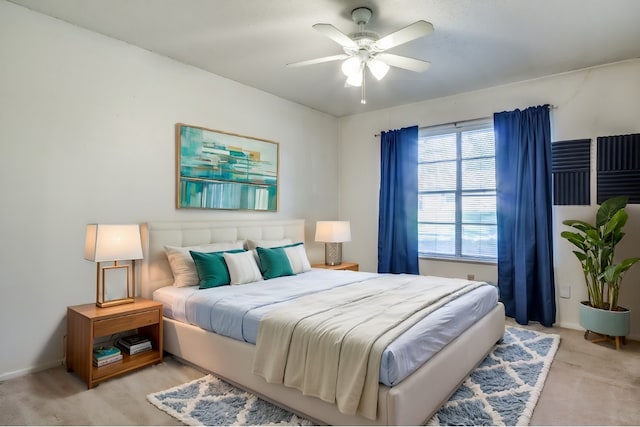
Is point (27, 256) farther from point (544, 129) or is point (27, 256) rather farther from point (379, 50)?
point (544, 129)

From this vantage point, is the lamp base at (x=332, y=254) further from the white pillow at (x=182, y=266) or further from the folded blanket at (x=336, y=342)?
the folded blanket at (x=336, y=342)

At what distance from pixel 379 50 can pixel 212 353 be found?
2.61 metres

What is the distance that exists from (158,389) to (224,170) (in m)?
2.26

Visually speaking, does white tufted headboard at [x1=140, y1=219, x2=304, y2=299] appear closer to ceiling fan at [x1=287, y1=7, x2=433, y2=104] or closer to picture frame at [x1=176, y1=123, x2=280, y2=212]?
picture frame at [x1=176, y1=123, x2=280, y2=212]

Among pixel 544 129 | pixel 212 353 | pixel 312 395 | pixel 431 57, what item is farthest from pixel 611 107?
pixel 212 353

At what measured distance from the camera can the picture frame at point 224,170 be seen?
3676 millimetres

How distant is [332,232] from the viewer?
4773 mm

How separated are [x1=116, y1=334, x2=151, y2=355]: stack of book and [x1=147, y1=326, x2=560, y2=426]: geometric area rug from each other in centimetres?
67

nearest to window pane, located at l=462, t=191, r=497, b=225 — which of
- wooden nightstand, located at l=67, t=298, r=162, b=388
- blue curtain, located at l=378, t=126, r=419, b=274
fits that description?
blue curtain, located at l=378, t=126, r=419, b=274

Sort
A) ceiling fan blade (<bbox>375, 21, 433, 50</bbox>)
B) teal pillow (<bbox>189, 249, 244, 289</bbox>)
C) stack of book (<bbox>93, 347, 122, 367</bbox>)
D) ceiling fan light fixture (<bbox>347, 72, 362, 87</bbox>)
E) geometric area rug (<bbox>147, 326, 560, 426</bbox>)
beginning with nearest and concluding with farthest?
1. geometric area rug (<bbox>147, 326, 560, 426</bbox>)
2. ceiling fan blade (<bbox>375, 21, 433, 50</bbox>)
3. stack of book (<bbox>93, 347, 122, 367</bbox>)
4. ceiling fan light fixture (<bbox>347, 72, 362, 87</bbox>)
5. teal pillow (<bbox>189, 249, 244, 289</bbox>)

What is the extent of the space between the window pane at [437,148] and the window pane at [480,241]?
0.97 meters

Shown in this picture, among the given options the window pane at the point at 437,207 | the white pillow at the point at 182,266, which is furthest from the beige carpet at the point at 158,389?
the window pane at the point at 437,207

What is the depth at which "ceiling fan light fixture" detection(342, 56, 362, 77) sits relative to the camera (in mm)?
2830

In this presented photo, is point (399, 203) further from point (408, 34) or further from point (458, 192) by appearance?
point (408, 34)
